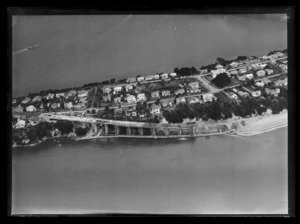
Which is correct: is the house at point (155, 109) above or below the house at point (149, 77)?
below

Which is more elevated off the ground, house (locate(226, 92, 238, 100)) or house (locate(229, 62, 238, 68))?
house (locate(229, 62, 238, 68))

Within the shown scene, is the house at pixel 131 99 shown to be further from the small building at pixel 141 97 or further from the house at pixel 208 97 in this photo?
the house at pixel 208 97

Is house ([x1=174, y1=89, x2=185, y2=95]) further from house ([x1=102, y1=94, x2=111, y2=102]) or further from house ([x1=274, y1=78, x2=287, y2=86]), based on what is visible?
house ([x1=274, y1=78, x2=287, y2=86])

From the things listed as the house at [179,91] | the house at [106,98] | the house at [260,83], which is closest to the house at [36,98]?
the house at [106,98]

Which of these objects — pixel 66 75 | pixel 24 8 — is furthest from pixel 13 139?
pixel 24 8

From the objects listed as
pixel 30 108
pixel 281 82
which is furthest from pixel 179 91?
pixel 30 108

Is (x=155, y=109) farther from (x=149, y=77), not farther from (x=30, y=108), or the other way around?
(x=30, y=108)

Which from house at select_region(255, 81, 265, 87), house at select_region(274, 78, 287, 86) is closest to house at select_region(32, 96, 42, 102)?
house at select_region(255, 81, 265, 87)

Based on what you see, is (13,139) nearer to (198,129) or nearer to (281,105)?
(198,129)
